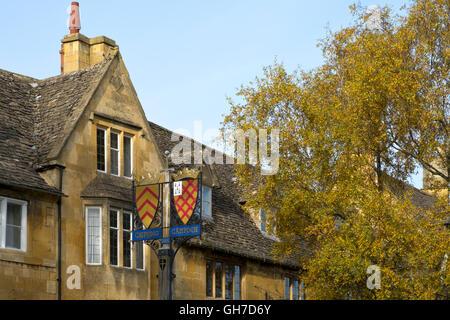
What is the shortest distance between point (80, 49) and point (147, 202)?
10918mm

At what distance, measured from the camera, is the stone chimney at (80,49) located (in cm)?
3397

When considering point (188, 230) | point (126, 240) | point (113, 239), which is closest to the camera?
point (188, 230)

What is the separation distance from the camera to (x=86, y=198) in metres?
28.0

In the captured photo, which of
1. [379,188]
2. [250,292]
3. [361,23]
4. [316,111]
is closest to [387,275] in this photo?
[379,188]

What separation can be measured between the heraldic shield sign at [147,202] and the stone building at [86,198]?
2636mm

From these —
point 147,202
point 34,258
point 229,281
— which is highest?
point 147,202

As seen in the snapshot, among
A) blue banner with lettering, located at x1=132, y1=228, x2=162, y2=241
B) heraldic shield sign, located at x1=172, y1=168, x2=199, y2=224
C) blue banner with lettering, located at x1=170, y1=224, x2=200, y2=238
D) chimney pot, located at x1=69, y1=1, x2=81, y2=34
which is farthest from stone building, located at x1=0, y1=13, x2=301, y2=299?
blue banner with lettering, located at x1=170, y1=224, x2=200, y2=238

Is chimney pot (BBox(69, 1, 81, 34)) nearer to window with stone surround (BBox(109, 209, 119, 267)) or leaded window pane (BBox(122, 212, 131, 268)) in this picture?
leaded window pane (BBox(122, 212, 131, 268))

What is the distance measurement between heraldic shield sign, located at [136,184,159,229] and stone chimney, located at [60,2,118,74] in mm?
9578

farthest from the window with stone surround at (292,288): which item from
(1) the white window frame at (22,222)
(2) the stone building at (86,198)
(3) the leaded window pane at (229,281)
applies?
(1) the white window frame at (22,222)

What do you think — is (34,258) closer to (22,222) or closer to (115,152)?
(22,222)

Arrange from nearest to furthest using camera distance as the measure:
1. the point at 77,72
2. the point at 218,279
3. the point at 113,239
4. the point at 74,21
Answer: the point at 113,239, the point at 77,72, the point at 218,279, the point at 74,21

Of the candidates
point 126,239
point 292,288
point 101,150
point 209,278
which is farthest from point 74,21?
point 292,288

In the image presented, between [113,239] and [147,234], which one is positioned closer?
[147,234]
